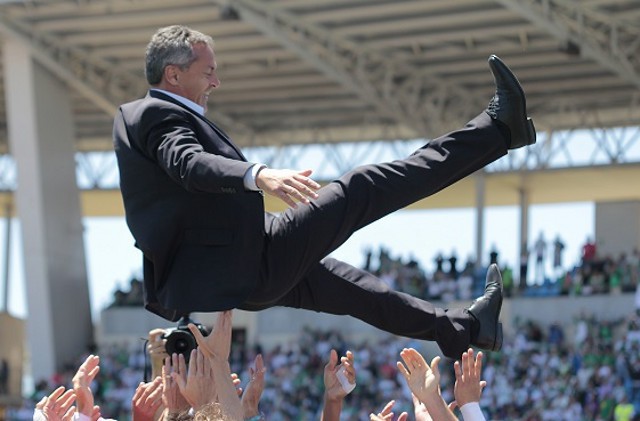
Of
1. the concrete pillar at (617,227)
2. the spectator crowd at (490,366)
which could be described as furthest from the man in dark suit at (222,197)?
the concrete pillar at (617,227)

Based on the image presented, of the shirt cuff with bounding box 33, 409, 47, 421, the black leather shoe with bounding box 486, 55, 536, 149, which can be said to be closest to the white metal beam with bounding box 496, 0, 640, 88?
the black leather shoe with bounding box 486, 55, 536, 149

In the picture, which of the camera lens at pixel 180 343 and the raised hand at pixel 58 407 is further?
the camera lens at pixel 180 343

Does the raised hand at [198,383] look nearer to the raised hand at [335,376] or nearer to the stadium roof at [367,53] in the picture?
the raised hand at [335,376]

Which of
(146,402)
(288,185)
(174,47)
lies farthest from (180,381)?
(174,47)

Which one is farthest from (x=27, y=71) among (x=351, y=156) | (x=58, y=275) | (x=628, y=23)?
(x=628, y=23)

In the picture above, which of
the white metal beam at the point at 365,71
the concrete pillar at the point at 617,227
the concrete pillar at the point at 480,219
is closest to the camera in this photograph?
the white metal beam at the point at 365,71

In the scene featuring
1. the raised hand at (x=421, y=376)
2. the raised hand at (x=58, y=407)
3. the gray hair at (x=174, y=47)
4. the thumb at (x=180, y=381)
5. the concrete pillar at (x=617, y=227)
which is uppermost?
the gray hair at (x=174, y=47)

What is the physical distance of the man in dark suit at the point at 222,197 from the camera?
4316 mm

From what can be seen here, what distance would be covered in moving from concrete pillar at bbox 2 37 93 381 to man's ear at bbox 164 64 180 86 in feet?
64.9

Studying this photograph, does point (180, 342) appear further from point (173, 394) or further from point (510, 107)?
point (510, 107)

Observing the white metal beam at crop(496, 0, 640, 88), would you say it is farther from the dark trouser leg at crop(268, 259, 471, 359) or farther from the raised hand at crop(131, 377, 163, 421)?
the raised hand at crop(131, 377, 163, 421)

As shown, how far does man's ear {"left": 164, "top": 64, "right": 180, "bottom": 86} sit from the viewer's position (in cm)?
446

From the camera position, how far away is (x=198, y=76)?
4.48 m

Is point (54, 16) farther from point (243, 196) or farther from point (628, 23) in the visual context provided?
point (243, 196)
